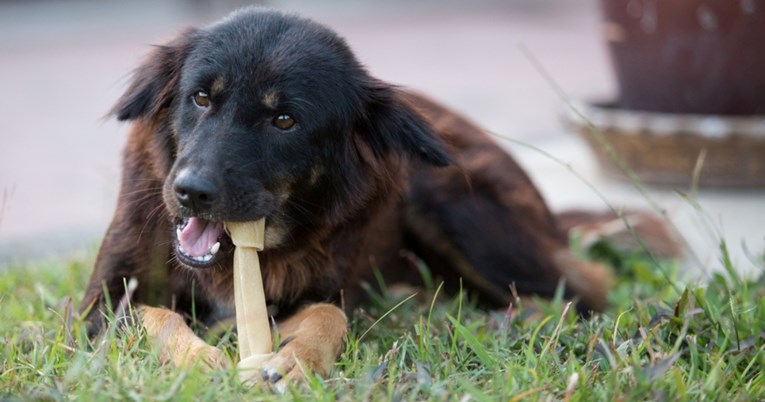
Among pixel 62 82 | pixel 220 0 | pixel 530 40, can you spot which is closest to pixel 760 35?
pixel 62 82

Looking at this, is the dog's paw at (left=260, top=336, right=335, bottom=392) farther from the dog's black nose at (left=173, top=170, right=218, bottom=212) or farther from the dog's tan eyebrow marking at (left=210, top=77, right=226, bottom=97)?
the dog's tan eyebrow marking at (left=210, top=77, right=226, bottom=97)

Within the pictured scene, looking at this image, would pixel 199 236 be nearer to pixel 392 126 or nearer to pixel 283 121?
pixel 283 121

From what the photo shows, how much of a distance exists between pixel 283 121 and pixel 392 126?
47 cm

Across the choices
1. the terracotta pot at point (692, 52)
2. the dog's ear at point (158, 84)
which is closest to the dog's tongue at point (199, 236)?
the dog's ear at point (158, 84)

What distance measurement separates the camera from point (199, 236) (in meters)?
3.30

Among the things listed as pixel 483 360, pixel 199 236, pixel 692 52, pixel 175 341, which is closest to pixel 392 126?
pixel 199 236

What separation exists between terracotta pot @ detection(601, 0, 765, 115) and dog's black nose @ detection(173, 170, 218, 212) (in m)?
3.83

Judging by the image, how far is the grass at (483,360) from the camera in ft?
8.90

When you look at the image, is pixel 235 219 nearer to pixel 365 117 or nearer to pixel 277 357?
pixel 277 357

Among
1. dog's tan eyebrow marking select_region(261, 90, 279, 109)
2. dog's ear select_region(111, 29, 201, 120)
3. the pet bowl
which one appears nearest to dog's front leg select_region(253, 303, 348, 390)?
dog's tan eyebrow marking select_region(261, 90, 279, 109)

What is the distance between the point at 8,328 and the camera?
3.47m

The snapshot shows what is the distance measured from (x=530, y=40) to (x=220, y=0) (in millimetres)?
5992

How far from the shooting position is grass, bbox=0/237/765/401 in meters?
2.71

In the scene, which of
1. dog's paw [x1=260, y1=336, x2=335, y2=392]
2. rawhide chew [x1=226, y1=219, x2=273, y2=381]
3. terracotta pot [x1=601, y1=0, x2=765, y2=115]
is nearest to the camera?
dog's paw [x1=260, y1=336, x2=335, y2=392]
